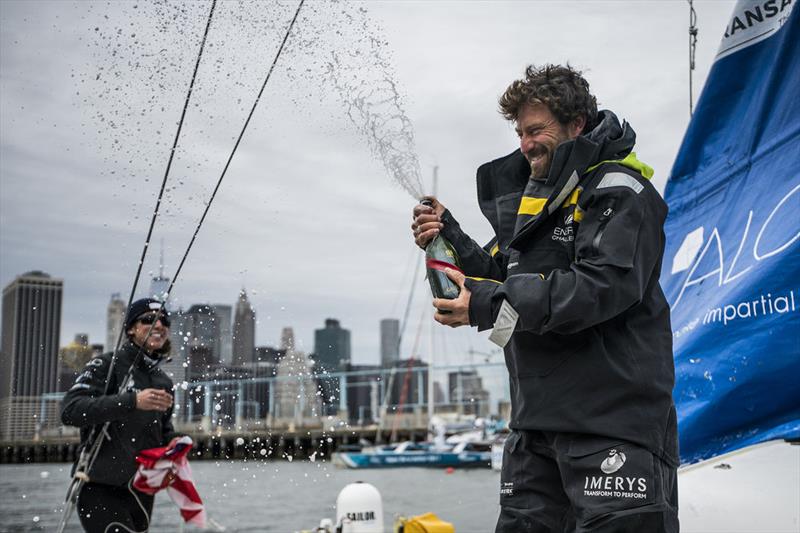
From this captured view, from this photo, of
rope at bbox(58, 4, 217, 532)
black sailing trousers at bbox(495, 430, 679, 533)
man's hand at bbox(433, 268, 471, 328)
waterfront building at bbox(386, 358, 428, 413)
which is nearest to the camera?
black sailing trousers at bbox(495, 430, 679, 533)

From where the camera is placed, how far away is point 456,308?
218 cm

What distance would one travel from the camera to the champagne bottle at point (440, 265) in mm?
2243

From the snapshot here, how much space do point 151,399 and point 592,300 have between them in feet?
11.5

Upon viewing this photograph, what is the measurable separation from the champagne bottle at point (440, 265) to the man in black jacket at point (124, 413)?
2.67m

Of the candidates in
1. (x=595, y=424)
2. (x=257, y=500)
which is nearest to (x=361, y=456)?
(x=257, y=500)

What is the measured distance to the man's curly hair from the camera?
7.75 ft

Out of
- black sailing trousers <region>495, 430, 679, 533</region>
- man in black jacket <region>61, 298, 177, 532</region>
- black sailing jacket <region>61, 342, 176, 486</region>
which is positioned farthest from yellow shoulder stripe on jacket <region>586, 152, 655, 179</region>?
black sailing jacket <region>61, 342, 176, 486</region>

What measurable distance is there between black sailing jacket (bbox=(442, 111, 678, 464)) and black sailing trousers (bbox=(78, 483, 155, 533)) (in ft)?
10.9

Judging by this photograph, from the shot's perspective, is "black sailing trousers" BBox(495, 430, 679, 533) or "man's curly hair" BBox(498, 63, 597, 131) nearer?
"black sailing trousers" BBox(495, 430, 679, 533)

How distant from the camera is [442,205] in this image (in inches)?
104

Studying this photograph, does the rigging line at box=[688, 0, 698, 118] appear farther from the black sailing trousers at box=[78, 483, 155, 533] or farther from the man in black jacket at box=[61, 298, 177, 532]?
the black sailing trousers at box=[78, 483, 155, 533]

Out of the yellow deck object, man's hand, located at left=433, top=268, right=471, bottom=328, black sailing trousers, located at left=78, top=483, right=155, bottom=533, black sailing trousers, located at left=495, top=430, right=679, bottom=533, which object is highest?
man's hand, located at left=433, top=268, right=471, bottom=328

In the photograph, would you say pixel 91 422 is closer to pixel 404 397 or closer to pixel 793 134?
pixel 793 134

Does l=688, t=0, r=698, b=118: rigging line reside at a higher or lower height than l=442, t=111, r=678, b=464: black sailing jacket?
higher
